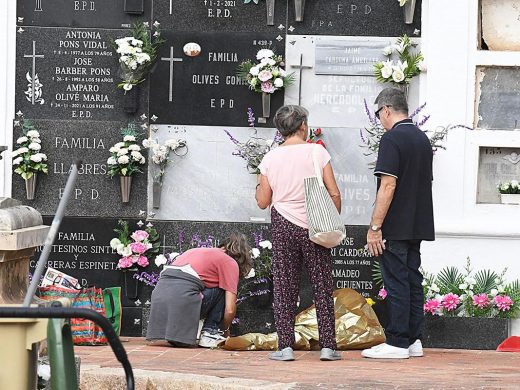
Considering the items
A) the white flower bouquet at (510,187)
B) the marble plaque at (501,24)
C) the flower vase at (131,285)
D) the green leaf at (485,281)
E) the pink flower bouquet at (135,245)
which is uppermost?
→ the marble plaque at (501,24)

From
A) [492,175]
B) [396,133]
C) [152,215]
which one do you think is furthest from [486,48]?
[152,215]

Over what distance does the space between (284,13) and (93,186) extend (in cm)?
207

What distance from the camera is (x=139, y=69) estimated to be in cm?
892

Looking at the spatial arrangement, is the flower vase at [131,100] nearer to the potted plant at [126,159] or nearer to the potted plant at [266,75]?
the potted plant at [126,159]

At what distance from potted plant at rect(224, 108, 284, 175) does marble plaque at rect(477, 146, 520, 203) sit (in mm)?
1615

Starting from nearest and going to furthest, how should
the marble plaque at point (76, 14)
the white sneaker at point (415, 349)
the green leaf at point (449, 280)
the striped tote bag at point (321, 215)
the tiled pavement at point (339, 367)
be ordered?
the tiled pavement at point (339, 367) → the striped tote bag at point (321, 215) → the white sneaker at point (415, 349) → the green leaf at point (449, 280) → the marble plaque at point (76, 14)

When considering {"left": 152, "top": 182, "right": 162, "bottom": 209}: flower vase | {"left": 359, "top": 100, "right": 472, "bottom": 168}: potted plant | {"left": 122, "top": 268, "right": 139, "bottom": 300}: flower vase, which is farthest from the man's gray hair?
{"left": 122, "top": 268, "right": 139, "bottom": 300}: flower vase

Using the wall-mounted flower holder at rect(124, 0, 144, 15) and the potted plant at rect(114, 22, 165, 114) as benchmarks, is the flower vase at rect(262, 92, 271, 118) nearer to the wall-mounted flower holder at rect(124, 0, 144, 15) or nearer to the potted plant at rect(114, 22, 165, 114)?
the potted plant at rect(114, 22, 165, 114)

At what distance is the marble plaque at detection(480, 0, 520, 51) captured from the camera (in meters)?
8.89

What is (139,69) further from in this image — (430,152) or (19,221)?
(19,221)

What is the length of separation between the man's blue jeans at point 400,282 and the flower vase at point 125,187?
2572 mm

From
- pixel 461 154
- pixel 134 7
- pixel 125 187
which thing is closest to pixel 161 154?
pixel 125 187

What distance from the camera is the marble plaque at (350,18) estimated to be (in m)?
9.03

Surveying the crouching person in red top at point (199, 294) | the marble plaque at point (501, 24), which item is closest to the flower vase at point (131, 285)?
the crouching person in red top at point (199, 294)
